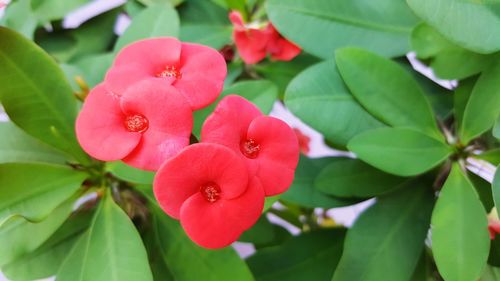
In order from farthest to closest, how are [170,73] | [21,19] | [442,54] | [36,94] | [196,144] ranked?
1. [21,19]
2. [442,54]
3. [36,94]
4. [170,73]
5. [196,144]

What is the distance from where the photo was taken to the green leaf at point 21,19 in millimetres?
902

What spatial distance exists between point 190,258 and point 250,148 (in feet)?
0.92

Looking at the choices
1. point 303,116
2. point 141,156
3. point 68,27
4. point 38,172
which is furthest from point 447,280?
point 68,27

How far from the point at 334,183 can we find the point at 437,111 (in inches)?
9.0

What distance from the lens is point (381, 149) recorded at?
2.26ft

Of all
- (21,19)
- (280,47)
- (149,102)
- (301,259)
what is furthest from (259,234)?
(21,19)

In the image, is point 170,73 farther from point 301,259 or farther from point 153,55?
point 301,259

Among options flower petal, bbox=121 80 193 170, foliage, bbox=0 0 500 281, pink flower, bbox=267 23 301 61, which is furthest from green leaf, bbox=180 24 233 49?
flower petal, bbox=121 80 193 170

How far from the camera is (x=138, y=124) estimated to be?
0.52 m

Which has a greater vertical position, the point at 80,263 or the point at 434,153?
the point at 434,153

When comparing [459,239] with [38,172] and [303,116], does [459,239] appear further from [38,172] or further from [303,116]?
[38,172]

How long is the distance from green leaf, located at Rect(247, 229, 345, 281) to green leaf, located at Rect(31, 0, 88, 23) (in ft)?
1.82

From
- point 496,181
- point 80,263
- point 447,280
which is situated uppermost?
point 496,181

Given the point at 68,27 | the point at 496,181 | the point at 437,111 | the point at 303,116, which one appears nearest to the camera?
the point at 496,181
